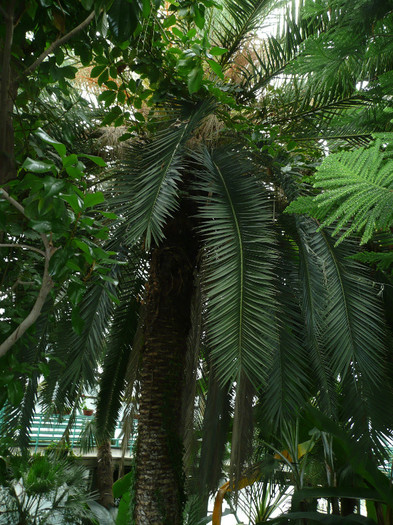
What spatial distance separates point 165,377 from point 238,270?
5.27ft

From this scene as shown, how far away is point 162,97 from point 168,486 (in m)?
3.15

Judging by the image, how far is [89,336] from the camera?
430 cm

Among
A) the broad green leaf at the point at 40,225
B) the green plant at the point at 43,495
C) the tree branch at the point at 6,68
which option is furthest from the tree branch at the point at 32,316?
the green plant at the point at 43,495

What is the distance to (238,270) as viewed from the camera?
11.2ft

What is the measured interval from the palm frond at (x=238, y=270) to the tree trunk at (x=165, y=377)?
740 mm

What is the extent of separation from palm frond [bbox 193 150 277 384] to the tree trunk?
740 mm

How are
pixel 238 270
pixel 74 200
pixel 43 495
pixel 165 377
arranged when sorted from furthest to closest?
pixel 43 495 → pixel 165 377 → pixel 238 270 → pixel 74 200

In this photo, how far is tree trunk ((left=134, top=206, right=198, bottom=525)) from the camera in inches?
169

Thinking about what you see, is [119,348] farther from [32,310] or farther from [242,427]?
[32,310]

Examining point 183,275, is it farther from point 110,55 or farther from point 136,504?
point 110,55

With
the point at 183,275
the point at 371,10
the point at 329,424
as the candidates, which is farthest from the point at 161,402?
the point at 371,10

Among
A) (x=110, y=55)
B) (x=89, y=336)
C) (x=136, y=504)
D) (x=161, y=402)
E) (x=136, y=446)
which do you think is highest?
(x=110, y=55)

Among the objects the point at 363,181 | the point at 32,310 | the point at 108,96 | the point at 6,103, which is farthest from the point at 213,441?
the point at 363,181

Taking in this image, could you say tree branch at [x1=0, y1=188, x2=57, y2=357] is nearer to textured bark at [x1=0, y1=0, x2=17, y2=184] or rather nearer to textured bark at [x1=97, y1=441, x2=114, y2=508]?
textured bark at [x1=0, y1=0, x2=17, y2=184]
